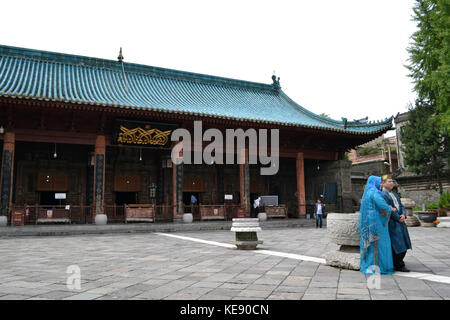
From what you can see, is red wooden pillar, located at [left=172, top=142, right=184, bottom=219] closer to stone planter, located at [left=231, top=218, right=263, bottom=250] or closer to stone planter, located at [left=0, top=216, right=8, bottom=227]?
stone planter, located at [left=0, top=216, right=8, bottom=227]

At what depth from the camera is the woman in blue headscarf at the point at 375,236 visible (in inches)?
173

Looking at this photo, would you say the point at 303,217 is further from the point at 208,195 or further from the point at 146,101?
the point at 146,101

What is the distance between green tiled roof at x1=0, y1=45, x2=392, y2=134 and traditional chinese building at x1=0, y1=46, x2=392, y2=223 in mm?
51

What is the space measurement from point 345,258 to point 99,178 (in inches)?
397

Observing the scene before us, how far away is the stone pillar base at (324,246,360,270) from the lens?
4664 millimetres

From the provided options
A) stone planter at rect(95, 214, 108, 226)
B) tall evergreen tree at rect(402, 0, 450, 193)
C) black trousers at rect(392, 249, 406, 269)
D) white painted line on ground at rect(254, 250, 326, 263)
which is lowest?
white painted line on ground at rect(254, 250, 326, 263)

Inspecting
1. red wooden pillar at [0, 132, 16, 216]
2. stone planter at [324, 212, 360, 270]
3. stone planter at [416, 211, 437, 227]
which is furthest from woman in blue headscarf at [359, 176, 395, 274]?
red wooden pillar at [0, 132, 16, 216]

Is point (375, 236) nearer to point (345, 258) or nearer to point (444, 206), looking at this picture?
point (345, 258)

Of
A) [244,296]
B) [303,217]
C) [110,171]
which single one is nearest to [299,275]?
[244,296]

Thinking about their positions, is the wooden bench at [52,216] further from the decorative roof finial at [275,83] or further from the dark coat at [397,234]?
the decorative roof finial at [275,83]

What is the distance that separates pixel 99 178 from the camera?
12664 millimetres

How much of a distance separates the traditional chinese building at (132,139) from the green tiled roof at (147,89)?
0.05m
